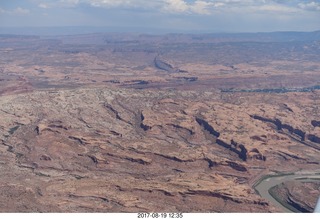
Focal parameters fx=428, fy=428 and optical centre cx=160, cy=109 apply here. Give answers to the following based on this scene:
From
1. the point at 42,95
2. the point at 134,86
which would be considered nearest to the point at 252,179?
the point at 42,95

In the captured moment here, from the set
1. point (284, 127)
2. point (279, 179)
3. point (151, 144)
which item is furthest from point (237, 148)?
point (284, 127)

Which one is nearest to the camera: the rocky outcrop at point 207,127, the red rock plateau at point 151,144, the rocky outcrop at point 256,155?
the red rock plateau at point 151,144

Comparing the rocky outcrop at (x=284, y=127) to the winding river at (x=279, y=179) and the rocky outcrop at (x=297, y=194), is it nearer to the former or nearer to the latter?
the winding river at (x=279, y=179)

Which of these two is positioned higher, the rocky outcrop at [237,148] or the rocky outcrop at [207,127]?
the rocky outcrop at [207,127]

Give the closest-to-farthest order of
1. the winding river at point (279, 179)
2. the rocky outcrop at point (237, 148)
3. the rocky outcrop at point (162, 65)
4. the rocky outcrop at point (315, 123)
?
the winding river at point (279, 179)
the rocky outcrop at point (237, 148)
the rocky outcrop at point (315, 123)
the rocky outcrop at point (162, 65)

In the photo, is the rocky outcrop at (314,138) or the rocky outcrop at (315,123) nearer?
the rocky outcrop at (314,138)

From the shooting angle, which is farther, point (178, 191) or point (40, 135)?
point (40, 135)

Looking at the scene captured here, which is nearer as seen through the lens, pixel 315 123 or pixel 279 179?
pixel 279 179

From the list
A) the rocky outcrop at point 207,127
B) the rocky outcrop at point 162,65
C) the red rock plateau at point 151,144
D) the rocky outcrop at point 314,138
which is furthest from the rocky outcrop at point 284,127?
the rocky outcrop at point 162,65

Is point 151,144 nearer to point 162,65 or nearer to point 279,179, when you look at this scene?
point 279,179

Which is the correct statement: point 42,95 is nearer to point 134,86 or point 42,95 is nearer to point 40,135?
point 40,135

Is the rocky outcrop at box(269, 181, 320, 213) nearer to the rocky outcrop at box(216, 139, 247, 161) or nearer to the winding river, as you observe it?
the winding river
